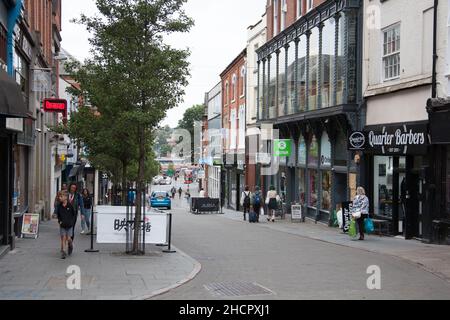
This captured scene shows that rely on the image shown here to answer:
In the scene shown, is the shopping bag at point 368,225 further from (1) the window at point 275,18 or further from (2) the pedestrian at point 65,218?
(1) the window at point 275,18

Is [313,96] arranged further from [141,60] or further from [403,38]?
[141,60]

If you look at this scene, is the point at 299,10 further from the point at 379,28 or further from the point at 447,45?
the point at 447,45

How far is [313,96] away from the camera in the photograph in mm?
27422

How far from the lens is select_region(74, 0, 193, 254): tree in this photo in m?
15.5

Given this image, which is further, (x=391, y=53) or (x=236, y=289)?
(x=391, y=53)

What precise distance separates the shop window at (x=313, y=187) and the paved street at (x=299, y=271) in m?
8.77

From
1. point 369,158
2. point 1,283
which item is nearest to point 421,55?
point 369,158

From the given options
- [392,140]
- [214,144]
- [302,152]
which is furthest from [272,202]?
[214,144]

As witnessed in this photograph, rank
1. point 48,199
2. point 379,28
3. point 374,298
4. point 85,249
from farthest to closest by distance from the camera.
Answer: point 48,199 < point 379,28 < point 85,249 < point 374,298

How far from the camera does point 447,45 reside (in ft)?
56.8

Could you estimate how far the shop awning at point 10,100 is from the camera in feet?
41.3

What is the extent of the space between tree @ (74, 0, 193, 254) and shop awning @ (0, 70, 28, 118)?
101 inches

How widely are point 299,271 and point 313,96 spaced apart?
15320 mm

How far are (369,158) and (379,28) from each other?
4608mm
